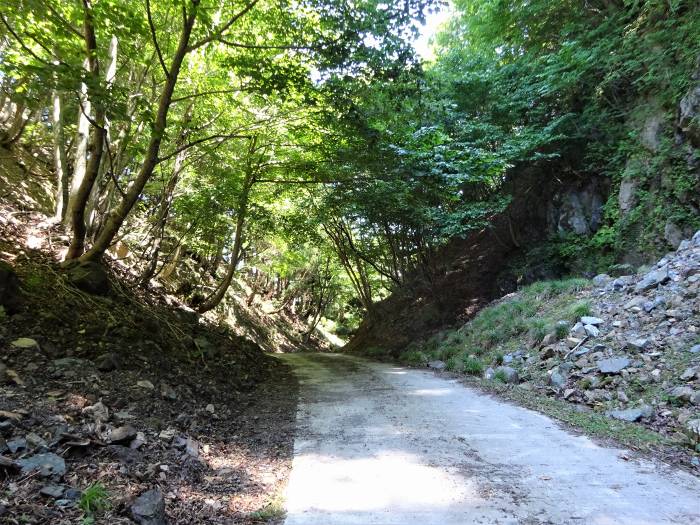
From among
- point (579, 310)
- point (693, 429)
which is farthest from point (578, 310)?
point (693, 429)

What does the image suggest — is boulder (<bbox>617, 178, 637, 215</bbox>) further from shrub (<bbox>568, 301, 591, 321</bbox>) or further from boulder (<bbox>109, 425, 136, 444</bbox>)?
boulder (<bbox>109, 425, 136, 444</bbox>)

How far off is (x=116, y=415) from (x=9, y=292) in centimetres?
225

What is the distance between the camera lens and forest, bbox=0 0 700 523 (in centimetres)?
540

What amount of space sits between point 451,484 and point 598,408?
312 cm

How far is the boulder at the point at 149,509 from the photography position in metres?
2.64

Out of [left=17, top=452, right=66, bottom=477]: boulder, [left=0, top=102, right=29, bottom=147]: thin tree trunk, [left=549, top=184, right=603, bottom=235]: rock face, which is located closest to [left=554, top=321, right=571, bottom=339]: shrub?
[left=549, top=184, right=603, bottom=235]: rock face

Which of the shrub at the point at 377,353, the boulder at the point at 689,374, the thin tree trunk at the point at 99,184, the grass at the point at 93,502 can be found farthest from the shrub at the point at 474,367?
the thin tree trunk at the point at 99,184

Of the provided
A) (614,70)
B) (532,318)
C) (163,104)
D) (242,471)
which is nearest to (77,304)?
(163,104)

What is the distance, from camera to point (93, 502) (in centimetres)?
262

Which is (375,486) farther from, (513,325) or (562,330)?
(513,325)

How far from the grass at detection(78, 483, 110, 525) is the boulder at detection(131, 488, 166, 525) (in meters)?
0.17

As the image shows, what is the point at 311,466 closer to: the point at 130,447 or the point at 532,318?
the point at 130,447

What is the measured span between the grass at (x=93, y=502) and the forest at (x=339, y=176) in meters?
0.03

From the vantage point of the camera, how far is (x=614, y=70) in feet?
35.3
